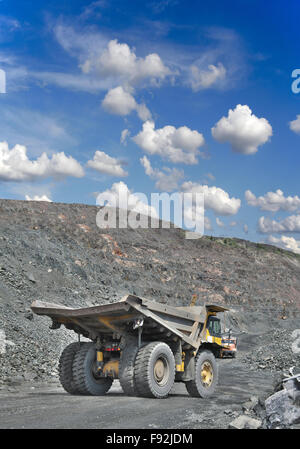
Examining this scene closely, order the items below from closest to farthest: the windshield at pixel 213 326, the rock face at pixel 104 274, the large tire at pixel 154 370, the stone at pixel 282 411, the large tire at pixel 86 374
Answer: the stone at pixel 282 411 < the large tire at pixel 154 370 < the large tire at pixel 86 374 < the windshield at pixel 213 326 < the rock face at pixel 104 274

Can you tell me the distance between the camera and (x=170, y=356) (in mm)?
10125

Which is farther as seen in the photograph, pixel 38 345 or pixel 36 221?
pixel 36 221

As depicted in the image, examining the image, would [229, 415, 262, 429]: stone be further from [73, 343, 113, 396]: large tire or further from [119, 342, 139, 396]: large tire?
[73, 343, 113, 396]: large tire

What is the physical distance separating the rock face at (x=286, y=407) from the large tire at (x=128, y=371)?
3873 millimetres

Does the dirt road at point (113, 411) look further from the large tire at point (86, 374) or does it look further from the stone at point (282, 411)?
the stone at point (282, 411)

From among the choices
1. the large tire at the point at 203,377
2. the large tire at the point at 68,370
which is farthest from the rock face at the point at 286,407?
the large tire at the point at 68,370

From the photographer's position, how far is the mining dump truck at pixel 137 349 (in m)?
9.55

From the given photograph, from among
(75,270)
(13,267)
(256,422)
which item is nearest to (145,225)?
(75,270)

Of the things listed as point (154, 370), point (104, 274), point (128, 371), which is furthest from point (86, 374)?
point (104, 274)

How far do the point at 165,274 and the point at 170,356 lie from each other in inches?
1461

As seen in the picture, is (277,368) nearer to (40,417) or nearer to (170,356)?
(170,356)

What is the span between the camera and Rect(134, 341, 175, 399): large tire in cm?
941

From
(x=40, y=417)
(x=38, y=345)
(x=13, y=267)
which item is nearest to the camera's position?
(x=40, y=417)

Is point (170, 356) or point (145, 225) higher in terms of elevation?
point (145, 225)
